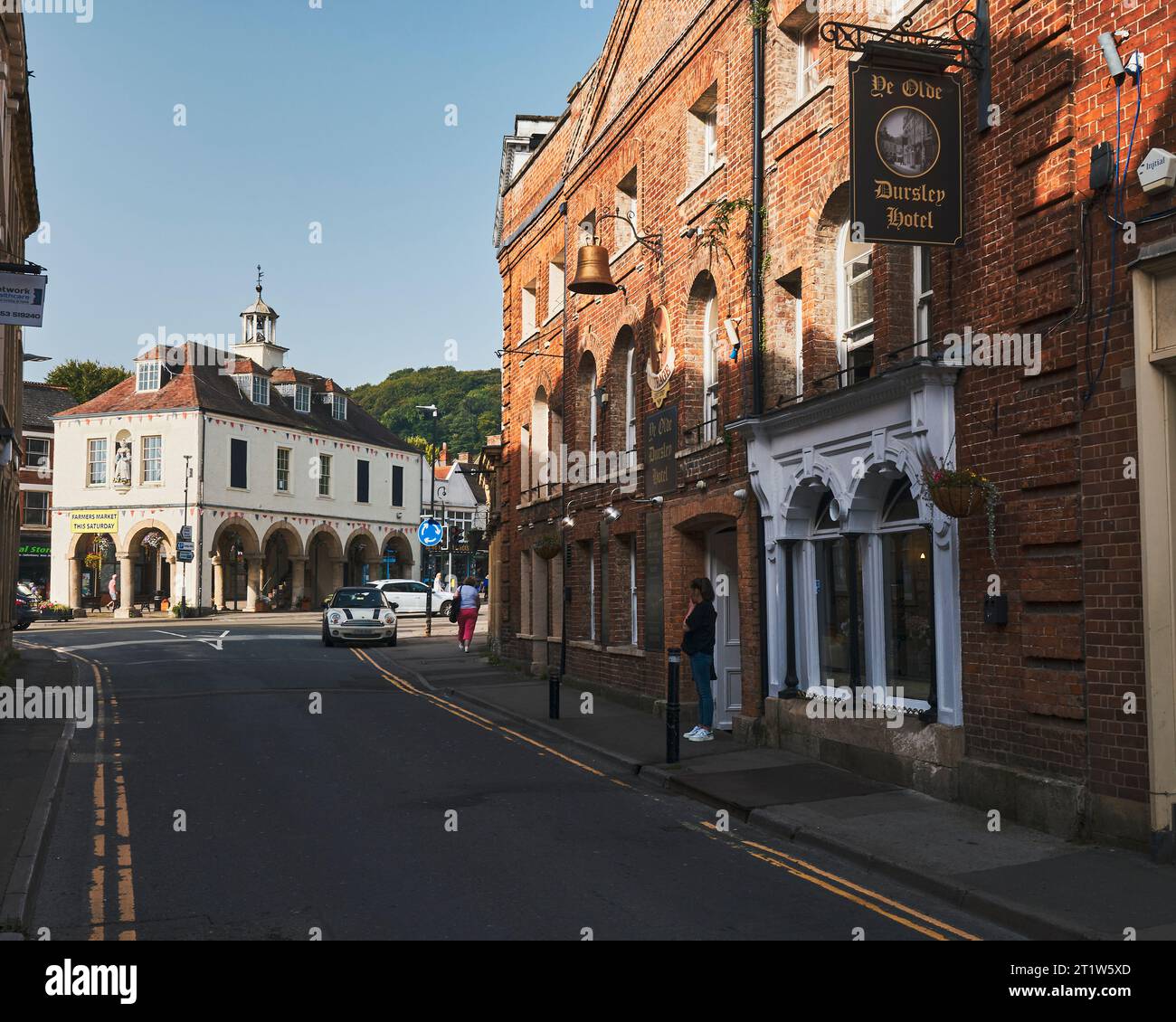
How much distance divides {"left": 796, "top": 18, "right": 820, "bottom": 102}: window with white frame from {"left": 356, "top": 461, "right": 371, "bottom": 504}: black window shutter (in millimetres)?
50593

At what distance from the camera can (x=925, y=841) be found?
28.9 ft

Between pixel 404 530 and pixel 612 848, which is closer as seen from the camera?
pixel 612 848

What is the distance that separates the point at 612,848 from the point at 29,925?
158 inches

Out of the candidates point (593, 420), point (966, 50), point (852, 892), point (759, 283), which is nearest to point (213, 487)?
point (593, 420)

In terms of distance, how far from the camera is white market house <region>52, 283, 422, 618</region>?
52156 mm

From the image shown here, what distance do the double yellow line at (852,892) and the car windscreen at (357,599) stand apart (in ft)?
77.4

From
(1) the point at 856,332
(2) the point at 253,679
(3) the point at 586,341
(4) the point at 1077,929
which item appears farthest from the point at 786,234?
(2) the point at 253,679

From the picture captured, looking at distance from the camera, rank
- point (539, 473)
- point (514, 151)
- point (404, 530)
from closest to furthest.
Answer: point (539, 473)
point (514, 151)
point (404, 530)

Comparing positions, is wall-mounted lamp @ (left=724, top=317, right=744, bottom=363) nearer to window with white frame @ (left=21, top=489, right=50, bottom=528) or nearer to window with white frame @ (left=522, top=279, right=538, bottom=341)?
window with white frame @ (left=522, top=279, right=538, bottom=341)

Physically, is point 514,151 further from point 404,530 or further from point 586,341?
point 404,530

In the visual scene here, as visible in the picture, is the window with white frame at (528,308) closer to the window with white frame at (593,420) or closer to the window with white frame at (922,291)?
the window with white frame at (593,420)

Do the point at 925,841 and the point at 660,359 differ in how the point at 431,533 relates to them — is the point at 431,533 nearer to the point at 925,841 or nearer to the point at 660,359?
the point at 660,359

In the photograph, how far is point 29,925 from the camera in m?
6.86

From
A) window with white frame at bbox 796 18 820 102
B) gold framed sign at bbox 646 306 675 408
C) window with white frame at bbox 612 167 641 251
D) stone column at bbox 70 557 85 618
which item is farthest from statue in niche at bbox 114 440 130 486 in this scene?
window with white frame at bbox 796 18 820 102
